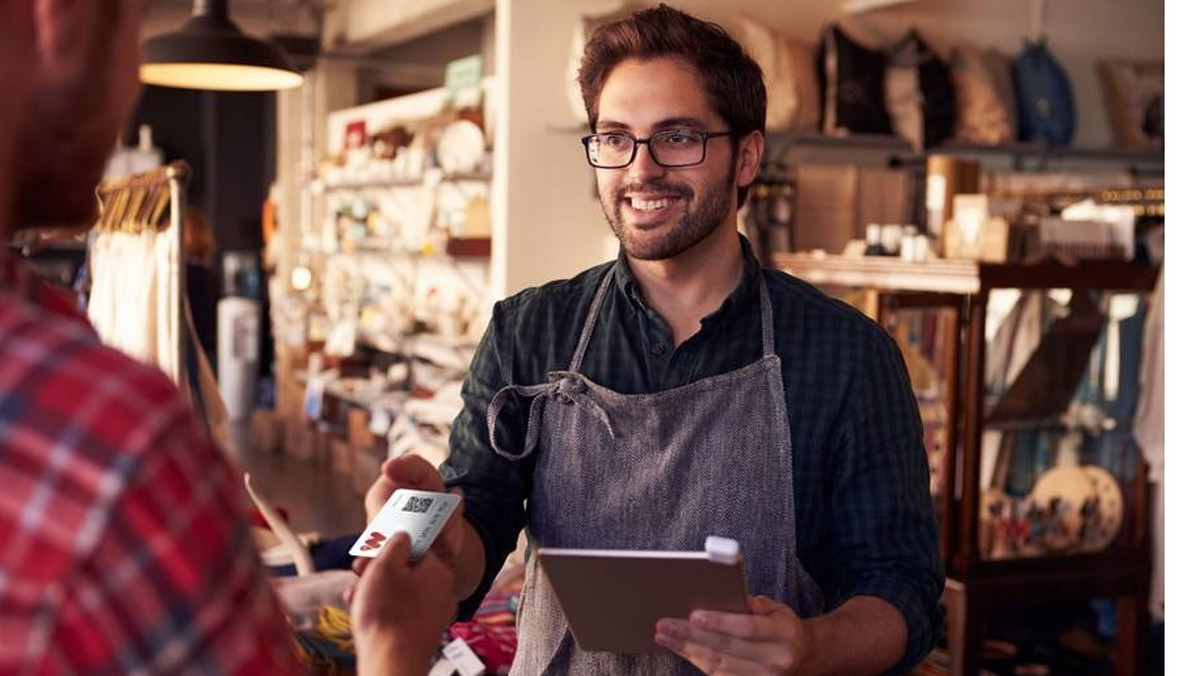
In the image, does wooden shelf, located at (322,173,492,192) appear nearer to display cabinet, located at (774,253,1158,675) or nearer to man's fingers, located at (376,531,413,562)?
display cabinet, located at (774,253,1158,675)

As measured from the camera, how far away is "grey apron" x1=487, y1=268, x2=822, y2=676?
2.08 meters

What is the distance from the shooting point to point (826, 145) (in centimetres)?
689

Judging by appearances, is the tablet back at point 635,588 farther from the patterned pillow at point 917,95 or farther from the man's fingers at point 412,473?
the patterned pillow at point 917,95

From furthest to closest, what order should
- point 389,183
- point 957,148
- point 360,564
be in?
point 389,183 → point 957,148 → point 360,564

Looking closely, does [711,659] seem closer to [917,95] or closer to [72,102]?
[72,102]

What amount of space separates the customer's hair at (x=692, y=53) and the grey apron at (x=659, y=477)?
0.34 metres

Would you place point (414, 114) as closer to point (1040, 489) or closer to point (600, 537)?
point (1040, 489)

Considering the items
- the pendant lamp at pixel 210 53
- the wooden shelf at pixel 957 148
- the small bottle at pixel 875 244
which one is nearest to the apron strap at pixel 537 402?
the small bottle at pixel 875 244

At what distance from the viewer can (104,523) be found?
657 millimetres

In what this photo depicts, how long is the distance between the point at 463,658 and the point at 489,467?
1076mm

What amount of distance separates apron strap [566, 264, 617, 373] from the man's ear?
270 mm

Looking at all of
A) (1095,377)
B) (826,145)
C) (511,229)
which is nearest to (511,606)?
(1095,377)

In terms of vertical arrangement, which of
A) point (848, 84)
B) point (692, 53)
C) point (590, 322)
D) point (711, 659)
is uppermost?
point (848, 84)

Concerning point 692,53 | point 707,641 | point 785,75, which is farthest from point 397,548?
point 785,75
